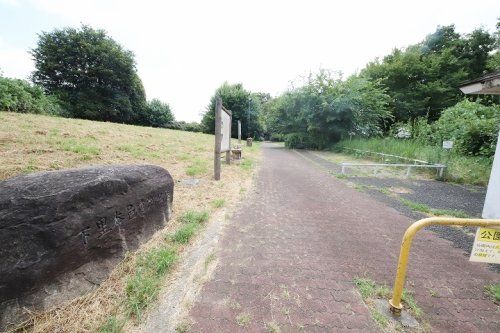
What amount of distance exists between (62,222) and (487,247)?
370cm

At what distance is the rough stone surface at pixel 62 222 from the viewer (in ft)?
5.78

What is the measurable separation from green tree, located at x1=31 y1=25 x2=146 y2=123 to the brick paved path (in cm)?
3257

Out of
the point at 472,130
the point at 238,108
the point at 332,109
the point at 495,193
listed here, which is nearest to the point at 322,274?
the point at 495,193

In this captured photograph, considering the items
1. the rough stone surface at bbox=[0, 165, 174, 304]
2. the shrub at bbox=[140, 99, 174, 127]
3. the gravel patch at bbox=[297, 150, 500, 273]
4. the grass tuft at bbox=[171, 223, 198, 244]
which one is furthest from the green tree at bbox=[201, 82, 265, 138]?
the rough stone surface at bbox=[0, 165, 174, 304]

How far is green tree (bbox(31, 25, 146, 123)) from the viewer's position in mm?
28859

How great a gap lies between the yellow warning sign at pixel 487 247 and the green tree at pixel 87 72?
114 ft

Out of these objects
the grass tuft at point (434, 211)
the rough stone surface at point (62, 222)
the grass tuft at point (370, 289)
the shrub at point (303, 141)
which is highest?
the shrub at point (303, 141)

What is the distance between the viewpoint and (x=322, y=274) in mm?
2791

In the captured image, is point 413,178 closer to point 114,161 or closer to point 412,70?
point 114,161

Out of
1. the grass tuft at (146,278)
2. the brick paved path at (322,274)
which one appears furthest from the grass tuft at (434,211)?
the grass tuft at (146,278)

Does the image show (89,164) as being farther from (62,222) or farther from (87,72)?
(87,72)

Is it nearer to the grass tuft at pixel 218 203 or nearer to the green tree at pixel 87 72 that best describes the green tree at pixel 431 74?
the grass tuft at pixel 218 203

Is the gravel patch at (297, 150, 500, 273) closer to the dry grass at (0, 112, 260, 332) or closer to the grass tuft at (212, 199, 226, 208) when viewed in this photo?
the dry grass at (0, 112, 260, 332)

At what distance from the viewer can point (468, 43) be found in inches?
1025
